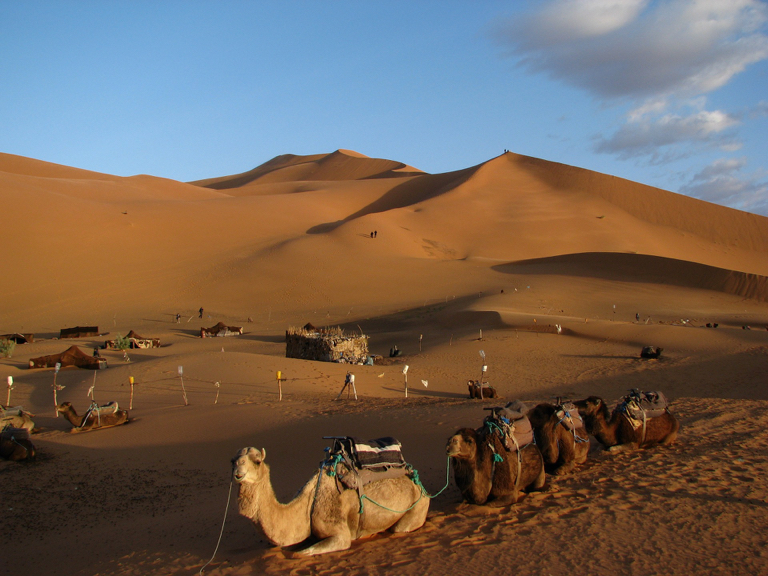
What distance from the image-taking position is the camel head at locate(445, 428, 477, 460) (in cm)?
611

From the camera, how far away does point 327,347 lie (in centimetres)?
2161

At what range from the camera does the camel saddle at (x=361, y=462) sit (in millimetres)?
5766

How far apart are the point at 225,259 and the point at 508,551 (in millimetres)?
44202

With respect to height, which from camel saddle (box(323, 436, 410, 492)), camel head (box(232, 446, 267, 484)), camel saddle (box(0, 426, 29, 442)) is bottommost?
camel saddle (box(0, 426, 29, 442))

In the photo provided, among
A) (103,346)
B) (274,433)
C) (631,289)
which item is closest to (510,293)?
(631,289)

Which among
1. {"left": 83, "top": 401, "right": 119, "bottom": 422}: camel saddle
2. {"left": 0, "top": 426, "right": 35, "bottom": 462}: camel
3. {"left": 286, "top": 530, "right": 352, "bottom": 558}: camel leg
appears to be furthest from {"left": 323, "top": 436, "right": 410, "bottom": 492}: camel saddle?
{"left": 83, "top": 401, "right": 119, "bottom": 422}: camel saddle

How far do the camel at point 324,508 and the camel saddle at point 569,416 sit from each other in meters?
2.50

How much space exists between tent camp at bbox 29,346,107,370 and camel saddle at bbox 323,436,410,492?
16.4m

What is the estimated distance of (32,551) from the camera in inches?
255

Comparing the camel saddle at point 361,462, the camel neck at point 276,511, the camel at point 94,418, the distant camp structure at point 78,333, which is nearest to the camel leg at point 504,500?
the camel saddle at point 361,462

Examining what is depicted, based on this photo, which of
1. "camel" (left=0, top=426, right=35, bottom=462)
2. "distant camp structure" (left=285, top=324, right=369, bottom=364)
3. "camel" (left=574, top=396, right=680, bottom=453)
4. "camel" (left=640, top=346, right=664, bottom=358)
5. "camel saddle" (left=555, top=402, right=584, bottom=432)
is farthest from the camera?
"distant camp structure" (left=285, top=324, right=369, bottom=364)

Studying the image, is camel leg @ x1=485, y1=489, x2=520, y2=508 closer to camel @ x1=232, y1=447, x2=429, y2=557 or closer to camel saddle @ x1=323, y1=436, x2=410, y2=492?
camel @ x1=232, y1=447, x2=429, y2=557

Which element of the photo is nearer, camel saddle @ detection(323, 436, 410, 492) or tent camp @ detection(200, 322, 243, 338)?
camel saddle @ detection(323, 436, 410, 492)

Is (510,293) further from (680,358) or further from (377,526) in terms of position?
(377,526)
